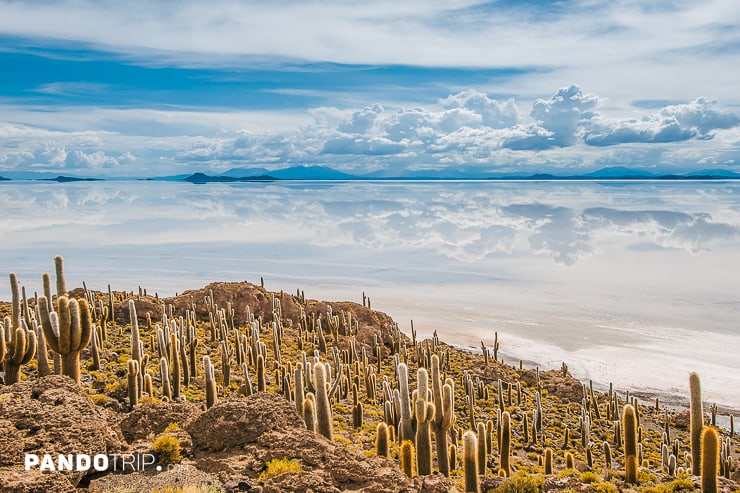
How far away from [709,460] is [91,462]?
37.5ft

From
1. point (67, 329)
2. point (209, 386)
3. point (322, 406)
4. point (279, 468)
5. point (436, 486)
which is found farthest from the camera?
point (209, 386)

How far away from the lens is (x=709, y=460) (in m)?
12.7

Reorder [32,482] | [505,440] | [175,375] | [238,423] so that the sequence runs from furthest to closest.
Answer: [175,375] < [505,440] < [238,423] < [32,482]

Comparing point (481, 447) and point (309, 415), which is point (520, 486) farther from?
point (309, 415)

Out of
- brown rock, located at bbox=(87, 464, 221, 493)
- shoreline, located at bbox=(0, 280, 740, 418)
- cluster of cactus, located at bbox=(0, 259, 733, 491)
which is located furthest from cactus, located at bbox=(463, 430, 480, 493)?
shoreline, located at bbox=(0, 280, 740, 418)

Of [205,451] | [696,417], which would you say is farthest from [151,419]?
[696,417]

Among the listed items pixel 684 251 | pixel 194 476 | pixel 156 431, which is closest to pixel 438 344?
pixel 156 431

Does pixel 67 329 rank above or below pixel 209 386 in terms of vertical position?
above

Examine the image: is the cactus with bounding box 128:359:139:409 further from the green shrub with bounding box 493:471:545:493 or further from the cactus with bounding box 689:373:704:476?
the cactus with bounding box 689:373:704:476

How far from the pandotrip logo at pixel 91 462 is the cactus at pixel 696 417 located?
10.6 meters

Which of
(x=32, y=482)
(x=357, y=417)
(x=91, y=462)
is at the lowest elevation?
(x=357, y=417)

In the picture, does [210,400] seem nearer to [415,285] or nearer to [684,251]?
[415,285]

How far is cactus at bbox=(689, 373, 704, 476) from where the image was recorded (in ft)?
44.5

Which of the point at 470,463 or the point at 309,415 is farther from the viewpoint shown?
the point at 309,415
